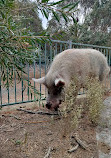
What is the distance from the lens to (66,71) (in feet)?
12.3

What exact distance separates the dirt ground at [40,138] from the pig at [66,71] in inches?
21.2

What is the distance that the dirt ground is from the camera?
7.34ft

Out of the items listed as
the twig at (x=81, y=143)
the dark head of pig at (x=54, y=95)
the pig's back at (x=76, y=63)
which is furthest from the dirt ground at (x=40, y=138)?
the pig's back at (x=76, y=63)

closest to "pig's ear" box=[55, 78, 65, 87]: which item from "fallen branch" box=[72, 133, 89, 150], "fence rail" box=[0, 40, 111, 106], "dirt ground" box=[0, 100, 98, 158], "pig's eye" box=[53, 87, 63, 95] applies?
"pig's eye" box=[53, 87, 63, 95]

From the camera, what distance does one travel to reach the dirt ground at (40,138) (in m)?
2.24

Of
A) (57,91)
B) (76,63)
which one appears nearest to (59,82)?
(57,91)

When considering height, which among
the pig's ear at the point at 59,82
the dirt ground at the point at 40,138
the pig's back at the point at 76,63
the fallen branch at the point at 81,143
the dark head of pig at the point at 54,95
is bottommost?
the dirt ground at the point at 40,138

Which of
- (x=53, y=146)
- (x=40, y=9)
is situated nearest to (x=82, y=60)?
(x=53, y=146)

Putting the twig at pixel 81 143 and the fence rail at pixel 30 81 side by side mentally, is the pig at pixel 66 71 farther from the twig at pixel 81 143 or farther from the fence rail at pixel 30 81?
the twig at pixel 81 143

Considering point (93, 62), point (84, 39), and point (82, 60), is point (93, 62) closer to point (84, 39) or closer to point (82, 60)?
point (82, 60)

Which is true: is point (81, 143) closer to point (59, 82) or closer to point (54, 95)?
point (59, 82)

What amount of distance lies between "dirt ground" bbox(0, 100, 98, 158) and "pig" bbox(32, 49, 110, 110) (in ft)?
1.76

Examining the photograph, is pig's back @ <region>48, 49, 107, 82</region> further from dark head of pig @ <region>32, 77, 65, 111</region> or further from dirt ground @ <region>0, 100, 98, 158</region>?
dirt ground @ <region>0, 100, 98, 158</region>

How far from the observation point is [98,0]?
19.6 metres
